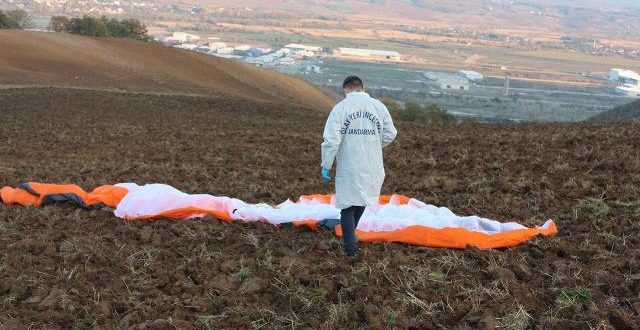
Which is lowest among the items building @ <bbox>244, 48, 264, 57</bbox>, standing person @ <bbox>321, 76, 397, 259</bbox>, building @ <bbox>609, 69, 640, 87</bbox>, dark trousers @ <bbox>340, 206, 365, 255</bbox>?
building @ <bbox>609, 69, 640, 87</bbox>

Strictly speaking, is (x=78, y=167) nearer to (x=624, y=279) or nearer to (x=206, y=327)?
(x=206, y=327)

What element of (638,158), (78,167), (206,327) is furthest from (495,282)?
(78,167)

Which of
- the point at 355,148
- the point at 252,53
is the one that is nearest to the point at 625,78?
the point at 252,53

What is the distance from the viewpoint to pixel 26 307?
4.89 meters

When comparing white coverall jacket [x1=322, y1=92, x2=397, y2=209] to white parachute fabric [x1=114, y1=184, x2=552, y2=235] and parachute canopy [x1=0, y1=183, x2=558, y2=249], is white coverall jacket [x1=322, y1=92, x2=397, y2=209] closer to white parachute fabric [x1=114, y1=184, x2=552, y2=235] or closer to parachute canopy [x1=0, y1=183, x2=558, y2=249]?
parachute canopy [x1=0, y1=183, x2=558, y2=249]

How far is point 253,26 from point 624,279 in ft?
623

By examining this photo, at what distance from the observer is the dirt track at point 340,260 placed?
449 cm

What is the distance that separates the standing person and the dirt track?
0.43 meters

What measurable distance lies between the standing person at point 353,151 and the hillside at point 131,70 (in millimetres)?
29338

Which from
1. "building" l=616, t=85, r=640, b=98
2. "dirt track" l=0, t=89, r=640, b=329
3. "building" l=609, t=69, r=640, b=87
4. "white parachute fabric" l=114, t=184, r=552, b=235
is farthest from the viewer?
"building" l=609, t=69, r=640, b=87

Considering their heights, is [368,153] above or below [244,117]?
above

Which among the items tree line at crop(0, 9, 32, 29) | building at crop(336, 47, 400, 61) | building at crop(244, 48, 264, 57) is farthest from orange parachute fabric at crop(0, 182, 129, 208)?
building at crop(336, 47, 400, 61)

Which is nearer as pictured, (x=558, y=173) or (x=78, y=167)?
(x=558, y=173)

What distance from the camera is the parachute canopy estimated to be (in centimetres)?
595
